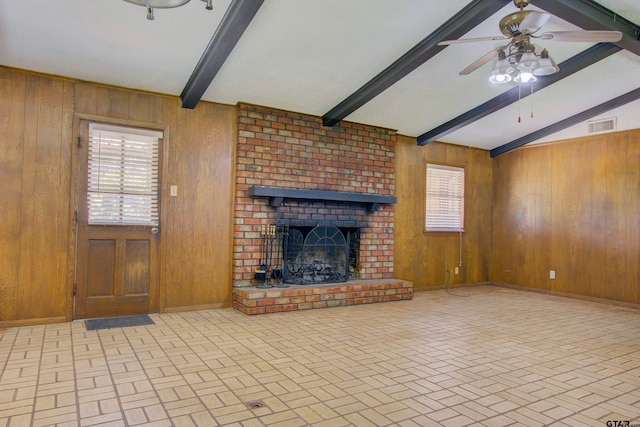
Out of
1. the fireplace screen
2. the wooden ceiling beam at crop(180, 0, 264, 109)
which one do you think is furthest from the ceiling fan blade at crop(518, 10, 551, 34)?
the fireplace screen

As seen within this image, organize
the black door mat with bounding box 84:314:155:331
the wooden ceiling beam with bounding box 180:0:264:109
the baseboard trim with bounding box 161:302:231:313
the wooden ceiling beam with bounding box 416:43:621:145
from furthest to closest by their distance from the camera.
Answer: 1. the baseboard trim with bounding box 161:302:231:313
2. the wooden ceiling beam with bounding box 416:43:621:145
3. the black door mat with bounding box 84:314:155:331
4. the wooden ceiling beam with bounding box 180:0:264:109

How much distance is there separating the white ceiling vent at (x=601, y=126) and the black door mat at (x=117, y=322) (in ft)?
20.6

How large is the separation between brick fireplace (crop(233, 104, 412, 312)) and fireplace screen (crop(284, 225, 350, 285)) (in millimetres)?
160

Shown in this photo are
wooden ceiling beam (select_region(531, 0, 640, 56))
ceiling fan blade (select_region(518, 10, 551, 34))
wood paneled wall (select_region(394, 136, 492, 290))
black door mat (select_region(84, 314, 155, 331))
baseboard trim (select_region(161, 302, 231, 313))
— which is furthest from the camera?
wood paneled wall (select_region(394, 136, 492, 290))

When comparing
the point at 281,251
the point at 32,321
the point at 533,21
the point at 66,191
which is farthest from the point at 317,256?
the point at 533,21

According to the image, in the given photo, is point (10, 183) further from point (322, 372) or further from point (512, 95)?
point (512, 95)

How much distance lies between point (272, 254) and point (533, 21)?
11.7ft

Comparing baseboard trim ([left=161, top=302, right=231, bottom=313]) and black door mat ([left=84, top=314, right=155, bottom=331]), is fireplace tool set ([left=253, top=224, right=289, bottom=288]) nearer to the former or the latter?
baseboard trim ([left=161, top=302, right=231, bottom=313])

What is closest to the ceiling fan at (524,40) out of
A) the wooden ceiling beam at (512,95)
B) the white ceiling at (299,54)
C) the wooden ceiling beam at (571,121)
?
the white ceiling at (299,54)

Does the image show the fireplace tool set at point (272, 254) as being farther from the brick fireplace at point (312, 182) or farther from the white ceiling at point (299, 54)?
the white ceiling at point (299, 54)

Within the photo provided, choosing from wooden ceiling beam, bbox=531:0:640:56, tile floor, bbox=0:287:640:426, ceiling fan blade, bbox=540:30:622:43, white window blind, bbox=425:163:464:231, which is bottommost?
tile floor, bbox=0:287:640:426

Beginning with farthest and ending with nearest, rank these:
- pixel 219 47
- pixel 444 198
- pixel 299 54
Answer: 1. pixel 444 198
2. pixel 299 54
3. pixel 219 47

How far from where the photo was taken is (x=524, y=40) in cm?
292

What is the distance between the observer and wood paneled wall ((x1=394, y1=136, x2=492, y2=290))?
6.18 meters
